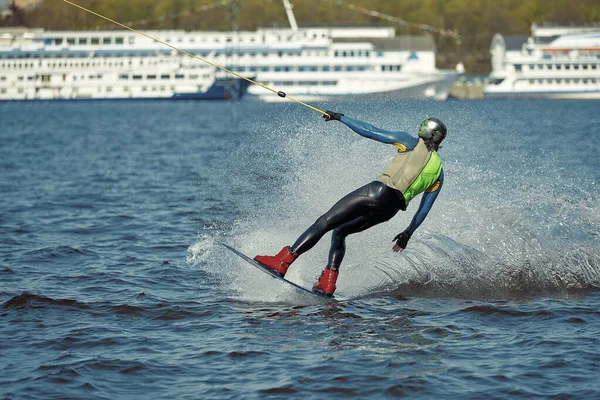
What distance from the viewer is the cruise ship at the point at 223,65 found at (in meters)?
105

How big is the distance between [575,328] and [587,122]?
44.6m

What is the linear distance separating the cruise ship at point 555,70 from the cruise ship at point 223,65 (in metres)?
6.48

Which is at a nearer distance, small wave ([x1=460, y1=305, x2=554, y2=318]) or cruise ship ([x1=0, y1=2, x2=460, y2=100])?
small wave ([x1=460, y1=305, x2=554, y2=318])

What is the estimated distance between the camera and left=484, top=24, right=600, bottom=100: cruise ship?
329 feet

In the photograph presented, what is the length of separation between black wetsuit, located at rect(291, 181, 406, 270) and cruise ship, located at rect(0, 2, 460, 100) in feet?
296

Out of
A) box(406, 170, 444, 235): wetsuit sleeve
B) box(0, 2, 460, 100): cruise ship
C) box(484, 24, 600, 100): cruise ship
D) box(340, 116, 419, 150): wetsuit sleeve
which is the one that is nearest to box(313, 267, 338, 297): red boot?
box(406, 170, 444, 235): wetsuit sleeve

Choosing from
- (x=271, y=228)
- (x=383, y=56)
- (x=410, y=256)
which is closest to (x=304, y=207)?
(x=271, y=228)

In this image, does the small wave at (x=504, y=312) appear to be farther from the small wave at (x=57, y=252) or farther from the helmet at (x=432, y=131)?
the small wave at (x=57, y=252)

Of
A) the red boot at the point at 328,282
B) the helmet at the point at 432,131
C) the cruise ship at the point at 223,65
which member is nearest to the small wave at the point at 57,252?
the red boot at the point at 328,282

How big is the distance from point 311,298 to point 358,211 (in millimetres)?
1312

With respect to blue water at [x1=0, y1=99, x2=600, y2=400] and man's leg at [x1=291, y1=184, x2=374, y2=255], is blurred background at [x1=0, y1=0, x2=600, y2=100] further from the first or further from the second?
man's leg at [x1=291, y1=184, x2=374, y2=255]

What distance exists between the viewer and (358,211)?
387 inches

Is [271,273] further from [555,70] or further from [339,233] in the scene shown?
[555,70]

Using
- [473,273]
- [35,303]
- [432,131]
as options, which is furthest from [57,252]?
[432,131]
